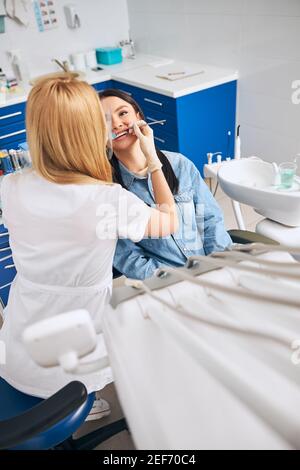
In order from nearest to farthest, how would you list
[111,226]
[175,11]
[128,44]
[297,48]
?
1. [111,226]
2. [297,48]
3. [175,11]
4. [128,44]

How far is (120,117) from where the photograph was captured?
1.42m

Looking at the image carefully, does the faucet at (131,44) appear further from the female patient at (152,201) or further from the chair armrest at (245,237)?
the chair armrest at (245,237)

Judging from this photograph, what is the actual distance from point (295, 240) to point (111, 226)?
80 cm

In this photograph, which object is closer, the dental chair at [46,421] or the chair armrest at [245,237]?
the dental chair at [46,421]

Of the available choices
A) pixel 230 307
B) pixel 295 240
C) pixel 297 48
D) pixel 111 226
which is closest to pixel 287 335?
pixel 230 307

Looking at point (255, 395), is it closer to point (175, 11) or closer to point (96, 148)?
point (96, 148)

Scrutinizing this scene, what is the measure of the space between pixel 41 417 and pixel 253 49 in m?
2.63

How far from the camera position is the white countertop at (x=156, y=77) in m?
2.76

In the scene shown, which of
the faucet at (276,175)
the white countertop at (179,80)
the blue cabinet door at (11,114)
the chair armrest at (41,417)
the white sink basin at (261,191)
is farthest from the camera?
the blue cabinet door at (11,114)

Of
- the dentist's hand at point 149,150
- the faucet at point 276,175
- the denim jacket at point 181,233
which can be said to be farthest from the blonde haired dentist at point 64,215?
the faucet at point 276,175

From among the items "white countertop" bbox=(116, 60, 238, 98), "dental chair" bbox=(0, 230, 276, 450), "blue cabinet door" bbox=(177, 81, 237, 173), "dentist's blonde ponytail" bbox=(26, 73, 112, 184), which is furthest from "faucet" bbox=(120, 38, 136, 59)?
"dental chair" bbox=(0, 230, 276, 450)

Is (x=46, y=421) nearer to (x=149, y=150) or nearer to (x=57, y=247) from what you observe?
(x=57, y=247)

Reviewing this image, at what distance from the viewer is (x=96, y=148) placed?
3.26 ft

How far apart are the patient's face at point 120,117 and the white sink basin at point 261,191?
1.41 feet
